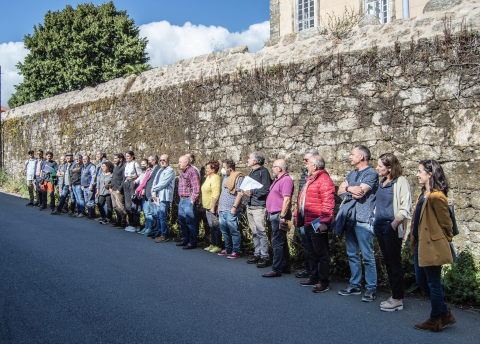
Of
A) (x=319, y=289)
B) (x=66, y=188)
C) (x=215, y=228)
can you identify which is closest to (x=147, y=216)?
(x=215, y=228)

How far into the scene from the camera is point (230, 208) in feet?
22.1

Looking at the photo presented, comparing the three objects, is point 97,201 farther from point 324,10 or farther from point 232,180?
point 324,10

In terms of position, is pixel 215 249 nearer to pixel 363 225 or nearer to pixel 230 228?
pixel 230 228

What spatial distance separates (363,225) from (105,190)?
723 cm

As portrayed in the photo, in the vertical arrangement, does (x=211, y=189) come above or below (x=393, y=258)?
above

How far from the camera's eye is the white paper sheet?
20.0 feet

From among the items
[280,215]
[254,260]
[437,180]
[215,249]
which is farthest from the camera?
[215,249]

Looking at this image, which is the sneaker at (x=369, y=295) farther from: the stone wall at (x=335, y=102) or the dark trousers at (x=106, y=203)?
the dark trousers at (x=106, y=203)

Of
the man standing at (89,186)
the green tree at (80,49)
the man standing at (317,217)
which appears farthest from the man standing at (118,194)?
the green tree at (80,49)

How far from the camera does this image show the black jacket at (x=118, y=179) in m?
9.31

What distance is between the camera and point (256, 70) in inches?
304

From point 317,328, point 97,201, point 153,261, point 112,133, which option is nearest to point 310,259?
point 317,328

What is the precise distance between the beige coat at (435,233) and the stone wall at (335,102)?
1828 millimetres

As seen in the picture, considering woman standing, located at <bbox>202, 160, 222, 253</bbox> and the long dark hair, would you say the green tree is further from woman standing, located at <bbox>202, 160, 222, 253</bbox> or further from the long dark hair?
the long dark hair
